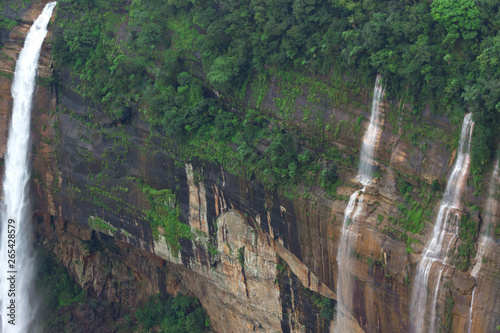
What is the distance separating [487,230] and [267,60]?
30.4 ft

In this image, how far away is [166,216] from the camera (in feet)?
67.1

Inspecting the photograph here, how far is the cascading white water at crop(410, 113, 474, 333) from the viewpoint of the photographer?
1390 centimetres

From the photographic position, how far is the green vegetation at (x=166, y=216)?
66.3 ft

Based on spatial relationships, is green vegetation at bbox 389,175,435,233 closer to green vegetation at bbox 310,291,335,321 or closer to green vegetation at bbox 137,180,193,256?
green vegetation at bbox 310,291,335,321

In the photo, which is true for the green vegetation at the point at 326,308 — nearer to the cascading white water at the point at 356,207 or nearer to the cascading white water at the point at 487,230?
the cascading white water at the point at 356,207

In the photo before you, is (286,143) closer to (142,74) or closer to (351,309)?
(351,309)

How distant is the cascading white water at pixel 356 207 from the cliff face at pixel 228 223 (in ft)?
0.77

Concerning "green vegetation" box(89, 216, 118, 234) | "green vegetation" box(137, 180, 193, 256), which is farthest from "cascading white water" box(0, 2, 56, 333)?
"green vegetation" box(137, 180, 193, 256)

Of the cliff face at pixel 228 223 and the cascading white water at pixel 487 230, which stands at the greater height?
the cascading white water at pixel 487 230

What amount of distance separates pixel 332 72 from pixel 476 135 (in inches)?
207

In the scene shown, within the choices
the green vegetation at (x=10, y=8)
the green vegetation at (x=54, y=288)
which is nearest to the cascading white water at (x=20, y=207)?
the green vegetation at (x=54, y=288)

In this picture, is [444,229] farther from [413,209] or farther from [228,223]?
[228,223]

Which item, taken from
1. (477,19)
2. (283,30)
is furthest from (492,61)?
(283,30)

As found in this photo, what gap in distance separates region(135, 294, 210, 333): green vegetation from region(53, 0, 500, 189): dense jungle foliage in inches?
318
